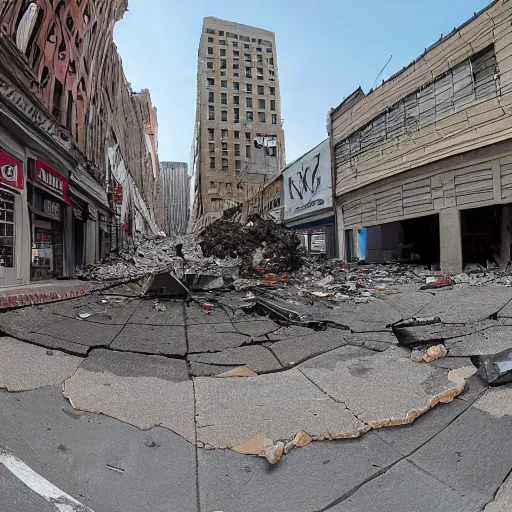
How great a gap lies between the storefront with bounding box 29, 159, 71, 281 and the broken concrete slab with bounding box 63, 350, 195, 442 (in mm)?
7428

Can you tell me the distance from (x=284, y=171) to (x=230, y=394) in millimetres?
18925

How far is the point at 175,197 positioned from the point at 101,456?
8028cm

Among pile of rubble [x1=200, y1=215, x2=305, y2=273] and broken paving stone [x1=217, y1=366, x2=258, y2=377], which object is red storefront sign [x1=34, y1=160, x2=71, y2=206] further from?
broken paving stone [x1=217, y1=366, x2=258, y2=377]

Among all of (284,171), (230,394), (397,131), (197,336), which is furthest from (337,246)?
(230,394)

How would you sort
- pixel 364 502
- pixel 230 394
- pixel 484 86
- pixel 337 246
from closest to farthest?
pixel 364 502, pixel 230 394, pixel 484 86, pixel 337 246

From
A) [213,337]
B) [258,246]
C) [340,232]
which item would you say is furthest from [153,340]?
[340,232]

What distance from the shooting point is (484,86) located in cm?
805

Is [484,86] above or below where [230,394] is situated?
above

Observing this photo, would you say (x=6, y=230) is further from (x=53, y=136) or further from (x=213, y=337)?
(x=213, y=337)

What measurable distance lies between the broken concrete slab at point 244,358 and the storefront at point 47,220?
25.9 ft

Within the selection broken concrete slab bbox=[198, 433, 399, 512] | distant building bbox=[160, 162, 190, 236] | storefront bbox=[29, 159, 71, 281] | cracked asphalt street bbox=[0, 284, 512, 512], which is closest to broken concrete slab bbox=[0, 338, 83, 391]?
cracked asphalt street bbox=[0, 284, 512, 512]

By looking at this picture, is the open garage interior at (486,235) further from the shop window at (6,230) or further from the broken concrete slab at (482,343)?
the shop window at (6,230)

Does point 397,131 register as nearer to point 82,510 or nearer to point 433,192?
point 433,192

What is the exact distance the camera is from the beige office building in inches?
1672
